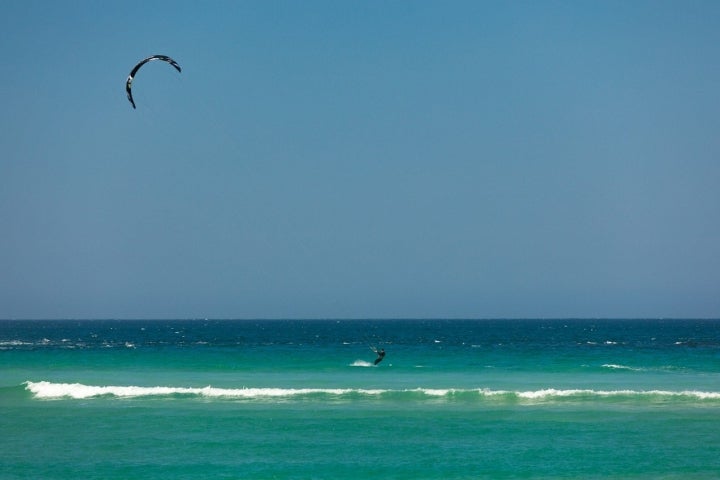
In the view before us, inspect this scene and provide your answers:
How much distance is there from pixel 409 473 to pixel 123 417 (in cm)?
1080

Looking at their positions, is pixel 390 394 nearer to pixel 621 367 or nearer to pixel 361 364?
pixel 361 364

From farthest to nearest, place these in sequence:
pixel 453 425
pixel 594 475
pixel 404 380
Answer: pixel 404 380
pixel 453 425
pixel 594 475

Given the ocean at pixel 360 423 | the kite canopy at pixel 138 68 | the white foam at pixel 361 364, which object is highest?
the kite canopy at pixel 138 68

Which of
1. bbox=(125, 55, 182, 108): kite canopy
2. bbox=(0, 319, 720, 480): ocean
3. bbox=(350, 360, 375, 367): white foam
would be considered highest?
bbox=(125, 55, 182, 108): kite canopy

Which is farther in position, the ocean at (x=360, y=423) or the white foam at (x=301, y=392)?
the white foam at (x=301, y=392)

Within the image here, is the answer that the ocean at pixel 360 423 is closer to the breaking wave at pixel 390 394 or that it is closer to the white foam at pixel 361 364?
the breaking wave at pixel 390 394

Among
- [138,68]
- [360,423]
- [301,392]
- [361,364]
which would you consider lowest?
[360,423]

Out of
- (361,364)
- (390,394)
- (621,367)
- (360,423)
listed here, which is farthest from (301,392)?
(621,367)

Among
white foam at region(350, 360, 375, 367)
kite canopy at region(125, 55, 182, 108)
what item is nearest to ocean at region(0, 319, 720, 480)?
white foam at region(350, 360, 375, 367)

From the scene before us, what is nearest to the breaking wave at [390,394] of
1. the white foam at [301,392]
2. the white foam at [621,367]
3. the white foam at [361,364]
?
the white foam at [301,392]

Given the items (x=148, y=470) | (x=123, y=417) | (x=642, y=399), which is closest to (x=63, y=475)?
(x=148, y=470)

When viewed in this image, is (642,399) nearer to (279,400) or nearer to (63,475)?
(279,400)

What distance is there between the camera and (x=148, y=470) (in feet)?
69.1

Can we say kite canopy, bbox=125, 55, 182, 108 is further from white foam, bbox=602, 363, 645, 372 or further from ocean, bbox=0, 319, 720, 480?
white foam, bbox=602, 363, 645, 372
